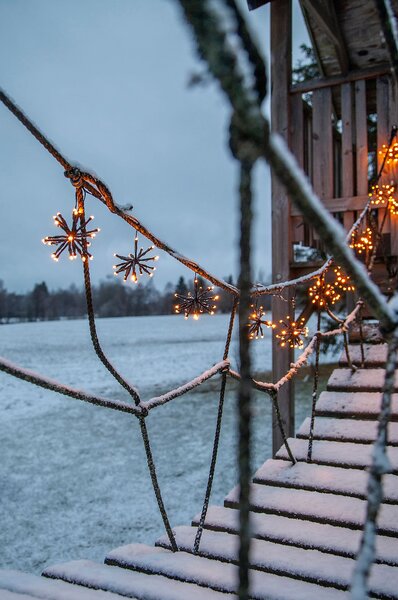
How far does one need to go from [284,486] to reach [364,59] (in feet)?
16.1

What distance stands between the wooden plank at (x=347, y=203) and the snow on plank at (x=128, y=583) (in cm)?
351

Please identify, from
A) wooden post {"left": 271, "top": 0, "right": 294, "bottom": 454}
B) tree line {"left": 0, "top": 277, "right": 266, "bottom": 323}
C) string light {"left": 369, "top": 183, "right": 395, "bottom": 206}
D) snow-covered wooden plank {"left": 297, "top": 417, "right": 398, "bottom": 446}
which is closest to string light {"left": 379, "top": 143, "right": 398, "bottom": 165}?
string light {"left": 369, "top": 183, "right": 395, "bottom": 206}

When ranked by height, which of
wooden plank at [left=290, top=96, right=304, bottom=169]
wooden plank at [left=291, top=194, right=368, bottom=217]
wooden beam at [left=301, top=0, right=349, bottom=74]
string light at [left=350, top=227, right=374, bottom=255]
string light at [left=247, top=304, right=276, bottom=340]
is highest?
wooden beam at [left=301, top=0, right=349, bottom=74]

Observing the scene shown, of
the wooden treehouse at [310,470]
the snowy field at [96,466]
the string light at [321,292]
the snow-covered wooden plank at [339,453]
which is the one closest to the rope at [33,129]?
the wooden treehouse at [310,470]

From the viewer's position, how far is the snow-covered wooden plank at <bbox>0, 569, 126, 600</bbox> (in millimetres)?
1491

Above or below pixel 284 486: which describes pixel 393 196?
above

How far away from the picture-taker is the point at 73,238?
1.43 m

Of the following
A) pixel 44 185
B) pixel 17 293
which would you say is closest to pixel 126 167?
pixel 44 185

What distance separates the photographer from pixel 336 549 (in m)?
1.79

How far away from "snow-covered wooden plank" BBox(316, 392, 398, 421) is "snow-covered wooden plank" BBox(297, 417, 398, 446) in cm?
6

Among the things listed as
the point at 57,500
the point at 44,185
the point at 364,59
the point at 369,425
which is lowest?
the point at 57,500

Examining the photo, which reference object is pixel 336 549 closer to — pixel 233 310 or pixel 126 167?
pixel 233 310

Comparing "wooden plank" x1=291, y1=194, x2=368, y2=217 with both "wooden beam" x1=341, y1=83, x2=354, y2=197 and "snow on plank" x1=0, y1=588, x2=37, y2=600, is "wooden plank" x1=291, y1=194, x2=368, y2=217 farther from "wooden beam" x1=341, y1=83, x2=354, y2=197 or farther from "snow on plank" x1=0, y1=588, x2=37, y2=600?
"snow on plank" x1=0, y1=588, x2=37, y2=600

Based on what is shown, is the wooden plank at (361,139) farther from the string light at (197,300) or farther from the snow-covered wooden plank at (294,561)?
the snow-covered wooden plank at (294,561)
